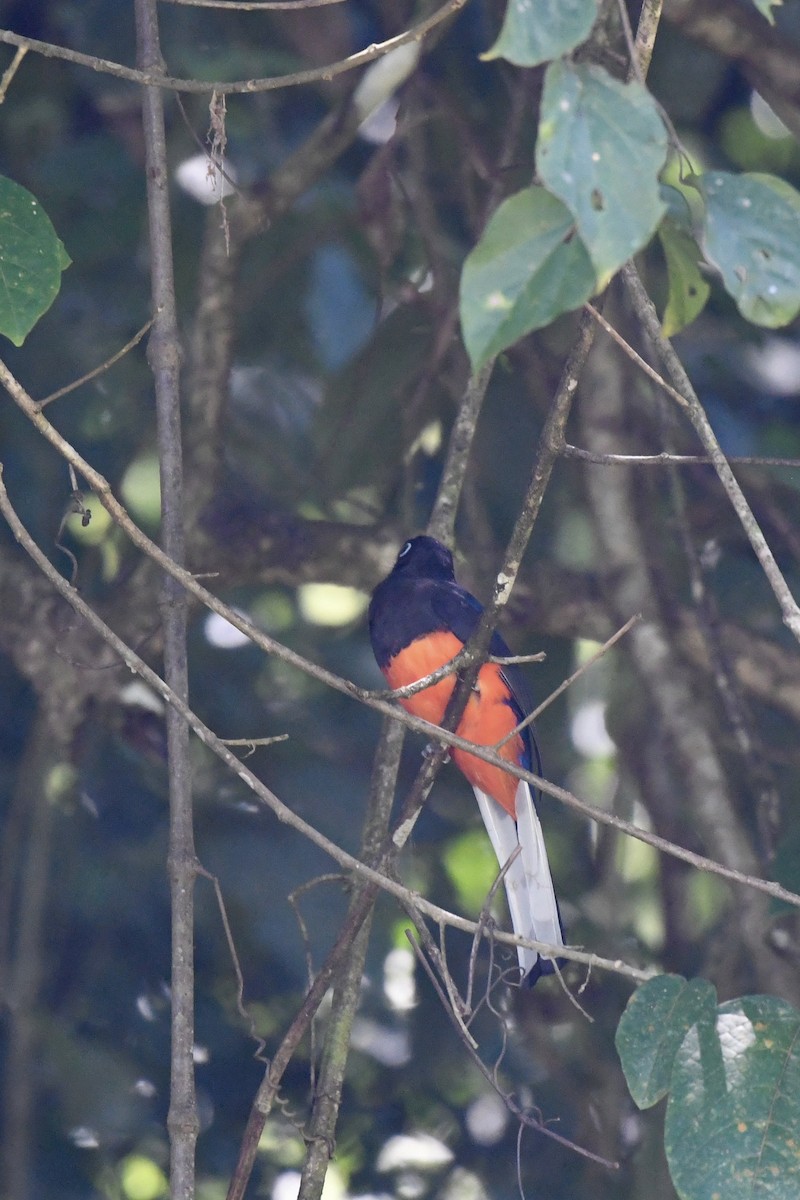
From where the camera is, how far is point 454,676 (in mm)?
3363

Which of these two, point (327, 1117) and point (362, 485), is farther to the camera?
point (362, 485)

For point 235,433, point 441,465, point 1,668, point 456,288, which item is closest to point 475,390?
point 456,288

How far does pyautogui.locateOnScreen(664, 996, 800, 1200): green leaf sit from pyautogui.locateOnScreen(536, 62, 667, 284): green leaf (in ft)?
3.29

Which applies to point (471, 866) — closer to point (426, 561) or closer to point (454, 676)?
point (454, 676)

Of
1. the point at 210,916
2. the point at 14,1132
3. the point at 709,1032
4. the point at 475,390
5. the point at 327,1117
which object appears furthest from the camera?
the point at 210,916

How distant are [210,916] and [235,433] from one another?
4.32ft

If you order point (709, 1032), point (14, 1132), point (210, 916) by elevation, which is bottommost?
point (14, 1132)

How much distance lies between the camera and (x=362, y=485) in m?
3.88

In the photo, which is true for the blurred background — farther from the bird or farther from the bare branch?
the bare branch

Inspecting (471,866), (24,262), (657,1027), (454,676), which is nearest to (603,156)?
(24,262)

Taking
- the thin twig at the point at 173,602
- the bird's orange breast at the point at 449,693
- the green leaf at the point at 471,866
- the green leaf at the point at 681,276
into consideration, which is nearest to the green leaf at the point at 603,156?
the green leaf at the point at 681,276

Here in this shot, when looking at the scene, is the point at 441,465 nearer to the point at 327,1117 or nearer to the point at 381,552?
the point at 381,552

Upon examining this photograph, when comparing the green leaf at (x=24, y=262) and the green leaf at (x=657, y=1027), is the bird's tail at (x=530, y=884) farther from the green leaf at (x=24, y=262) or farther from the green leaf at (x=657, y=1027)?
the green leaf at (x=24, y=262)

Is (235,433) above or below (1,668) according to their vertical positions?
above
